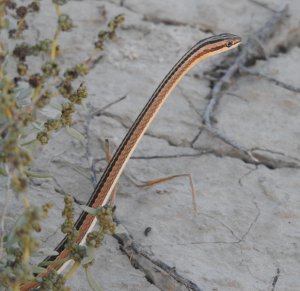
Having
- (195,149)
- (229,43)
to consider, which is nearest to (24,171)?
(229,43)

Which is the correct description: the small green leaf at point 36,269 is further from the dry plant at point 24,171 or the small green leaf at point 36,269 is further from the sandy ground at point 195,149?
the sandy ground at point 195,149

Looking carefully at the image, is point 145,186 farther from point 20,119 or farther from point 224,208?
point 20,119

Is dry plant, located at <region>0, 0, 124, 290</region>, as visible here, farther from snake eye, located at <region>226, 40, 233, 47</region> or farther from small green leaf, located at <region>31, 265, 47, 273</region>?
snake eye, located at <region>226, 40, 233, 47</region>

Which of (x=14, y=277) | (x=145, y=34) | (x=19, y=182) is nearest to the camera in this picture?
(x=19, y=182)

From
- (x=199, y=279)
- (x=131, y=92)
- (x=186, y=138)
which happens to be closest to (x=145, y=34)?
(x=131, y=92)

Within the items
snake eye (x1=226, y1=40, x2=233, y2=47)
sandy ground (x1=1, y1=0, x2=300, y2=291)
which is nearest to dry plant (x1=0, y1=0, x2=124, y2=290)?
sandy ground (x1=1, y1=0, x2=300, y2=291)

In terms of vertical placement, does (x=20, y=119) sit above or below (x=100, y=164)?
above

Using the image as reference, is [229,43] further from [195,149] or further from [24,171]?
[24,171]

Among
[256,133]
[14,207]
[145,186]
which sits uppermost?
[256,133]
